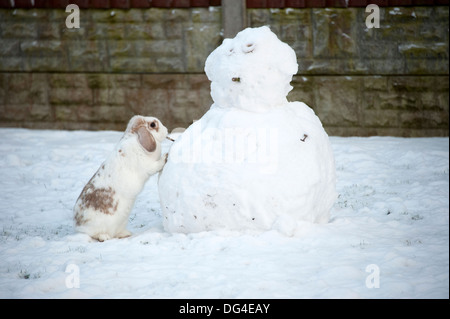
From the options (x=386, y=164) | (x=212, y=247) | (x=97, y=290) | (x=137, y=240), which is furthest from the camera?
(x=386, y=164)

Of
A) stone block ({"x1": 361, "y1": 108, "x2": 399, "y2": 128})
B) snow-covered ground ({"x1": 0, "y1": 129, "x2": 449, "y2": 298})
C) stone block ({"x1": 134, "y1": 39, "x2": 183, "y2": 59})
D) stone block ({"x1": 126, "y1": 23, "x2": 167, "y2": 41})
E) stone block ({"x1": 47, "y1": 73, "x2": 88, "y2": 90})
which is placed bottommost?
snow-covered ground ({"x1": 0, "y1": 129, "x2": 449, "y2": 298})

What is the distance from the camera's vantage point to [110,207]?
17.5 feet

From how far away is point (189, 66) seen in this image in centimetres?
1005

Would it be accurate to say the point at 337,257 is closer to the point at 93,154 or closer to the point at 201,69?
the point at 93,154

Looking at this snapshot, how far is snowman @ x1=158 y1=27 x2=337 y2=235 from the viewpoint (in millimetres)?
4973

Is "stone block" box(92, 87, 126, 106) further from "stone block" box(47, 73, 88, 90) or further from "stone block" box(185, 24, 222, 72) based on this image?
"stone block" box(185, 24, 222, 72)

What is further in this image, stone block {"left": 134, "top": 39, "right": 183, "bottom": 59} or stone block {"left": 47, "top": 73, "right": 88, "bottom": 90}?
stone block {"left": 47, "top": 73, "right": 88, "bottom": 90}

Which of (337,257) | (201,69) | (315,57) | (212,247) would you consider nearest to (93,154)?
(201,69)

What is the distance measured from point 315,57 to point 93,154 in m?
3.76

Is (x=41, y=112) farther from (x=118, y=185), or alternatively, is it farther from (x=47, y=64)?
(x=118, y=185)

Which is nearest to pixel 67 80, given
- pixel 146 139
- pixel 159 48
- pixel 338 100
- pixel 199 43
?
pixel 159 48

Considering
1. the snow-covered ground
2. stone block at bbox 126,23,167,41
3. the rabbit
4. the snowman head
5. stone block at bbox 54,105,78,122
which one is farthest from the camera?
stone block at bbox 54,105,78,122

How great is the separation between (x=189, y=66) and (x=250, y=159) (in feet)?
17.5

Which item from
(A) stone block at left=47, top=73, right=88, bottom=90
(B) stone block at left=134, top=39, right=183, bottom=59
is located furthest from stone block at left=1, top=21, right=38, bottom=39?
(B) stone block at left=134, top=39, right=183, bottom=59
